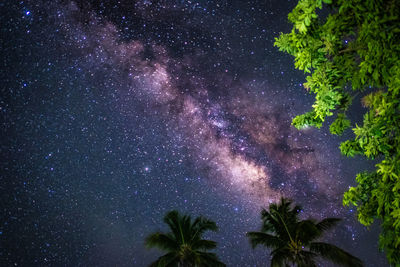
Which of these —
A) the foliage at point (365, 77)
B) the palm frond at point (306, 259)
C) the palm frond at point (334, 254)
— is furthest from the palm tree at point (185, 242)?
the foliage at point (365, 77)

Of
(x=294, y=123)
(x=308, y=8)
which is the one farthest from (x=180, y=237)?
(x=308, y=8)

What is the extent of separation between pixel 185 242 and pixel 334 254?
299 inches

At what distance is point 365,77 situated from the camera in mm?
3471

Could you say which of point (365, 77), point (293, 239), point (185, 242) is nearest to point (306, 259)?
point (293, 239)

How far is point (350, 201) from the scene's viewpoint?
157 inches

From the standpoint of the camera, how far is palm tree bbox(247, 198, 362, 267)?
1229cm

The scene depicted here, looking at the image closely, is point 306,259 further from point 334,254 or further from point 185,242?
point 185,242

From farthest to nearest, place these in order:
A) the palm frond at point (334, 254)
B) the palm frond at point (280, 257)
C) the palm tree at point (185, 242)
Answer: the palm tree at point (185, 242), the palm frond at point (280, 257), the palm frond at point (334, 254)

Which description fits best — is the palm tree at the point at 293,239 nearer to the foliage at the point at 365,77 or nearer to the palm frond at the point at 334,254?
the palm frond at the point at 334,254

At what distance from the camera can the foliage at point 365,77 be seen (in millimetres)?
3100

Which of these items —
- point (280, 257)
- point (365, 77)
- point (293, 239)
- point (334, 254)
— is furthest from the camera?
point (293, 239)

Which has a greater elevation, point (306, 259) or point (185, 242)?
point (185, 242)

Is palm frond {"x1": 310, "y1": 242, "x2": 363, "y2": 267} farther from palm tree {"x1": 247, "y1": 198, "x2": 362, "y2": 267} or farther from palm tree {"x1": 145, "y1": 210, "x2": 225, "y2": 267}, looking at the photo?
palm tree {"x1": 145, "y1": 210, "x2": 225, "y2": 267}

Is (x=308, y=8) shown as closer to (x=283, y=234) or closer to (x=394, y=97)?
(x=394, y=97)
